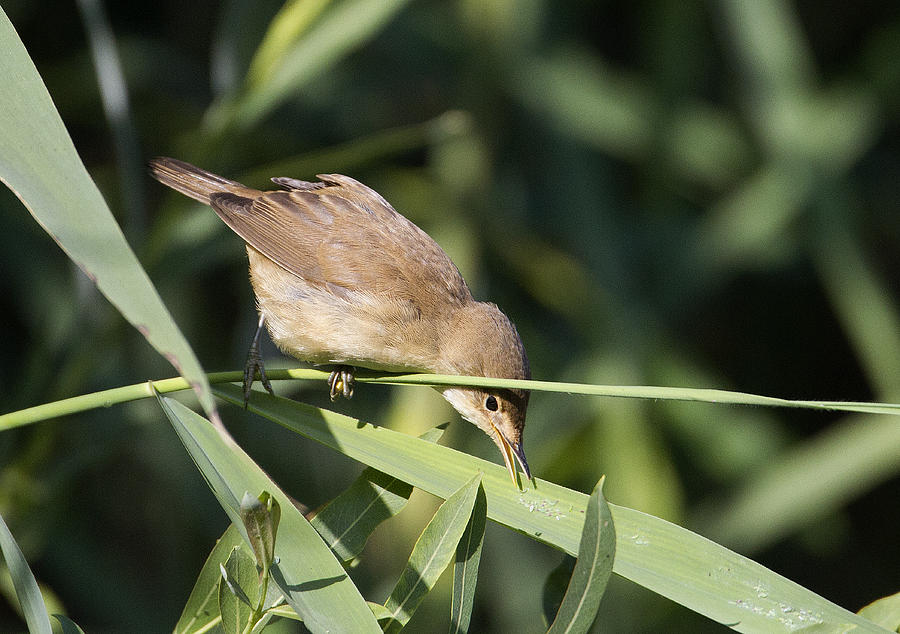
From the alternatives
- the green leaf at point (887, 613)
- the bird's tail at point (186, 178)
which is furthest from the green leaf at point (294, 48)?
the green leaf at point (887, 613)

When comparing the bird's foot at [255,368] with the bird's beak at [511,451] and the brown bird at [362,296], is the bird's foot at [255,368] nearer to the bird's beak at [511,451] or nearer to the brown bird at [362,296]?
the brown bird at [362,296]

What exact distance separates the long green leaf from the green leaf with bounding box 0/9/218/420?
434 mm

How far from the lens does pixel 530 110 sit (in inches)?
158

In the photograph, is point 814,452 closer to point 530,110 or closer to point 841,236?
point 841,236

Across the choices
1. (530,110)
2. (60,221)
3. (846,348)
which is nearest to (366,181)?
(530,110)

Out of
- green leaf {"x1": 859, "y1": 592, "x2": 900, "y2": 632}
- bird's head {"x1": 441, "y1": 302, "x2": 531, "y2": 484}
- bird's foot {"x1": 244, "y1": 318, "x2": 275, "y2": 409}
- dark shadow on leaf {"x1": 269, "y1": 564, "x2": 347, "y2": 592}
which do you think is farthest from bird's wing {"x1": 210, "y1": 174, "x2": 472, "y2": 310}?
green leaf {"x1": 859, "y1": 592, "x2": 900, "y2": 632}

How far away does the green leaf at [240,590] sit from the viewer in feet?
3.80

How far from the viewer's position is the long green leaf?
1.30m

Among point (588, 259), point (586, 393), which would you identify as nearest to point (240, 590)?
point (586, 393)

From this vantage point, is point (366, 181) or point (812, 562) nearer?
point (366, 181)

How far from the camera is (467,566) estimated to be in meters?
1.29

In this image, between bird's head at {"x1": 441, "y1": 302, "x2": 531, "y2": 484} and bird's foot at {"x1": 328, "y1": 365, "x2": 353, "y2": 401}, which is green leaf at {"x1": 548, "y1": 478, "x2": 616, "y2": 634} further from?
bird's foot at {"x1": 328, "y1": 365, "x2": 353, "y2": 401}

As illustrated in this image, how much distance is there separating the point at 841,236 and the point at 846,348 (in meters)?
0.91

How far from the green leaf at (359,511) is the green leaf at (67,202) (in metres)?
0.44
